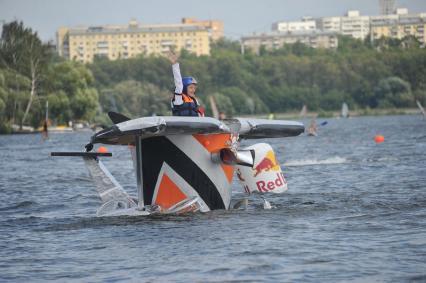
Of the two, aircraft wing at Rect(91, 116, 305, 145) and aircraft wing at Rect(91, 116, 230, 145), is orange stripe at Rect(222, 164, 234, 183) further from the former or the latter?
aircraft wing at Rect(91, 116, 230, 145)

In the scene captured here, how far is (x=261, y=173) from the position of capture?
74.1ft

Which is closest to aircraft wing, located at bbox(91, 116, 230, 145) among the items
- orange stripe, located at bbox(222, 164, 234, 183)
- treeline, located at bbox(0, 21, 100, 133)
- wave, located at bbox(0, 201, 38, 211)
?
orange stripe, located at bbox(222, 164, 234, 183)

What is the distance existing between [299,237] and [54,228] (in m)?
4.72

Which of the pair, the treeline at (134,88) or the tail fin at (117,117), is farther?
the treeline at (134,88)

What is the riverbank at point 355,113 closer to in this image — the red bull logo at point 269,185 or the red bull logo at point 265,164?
the red bull logo at point 269,185

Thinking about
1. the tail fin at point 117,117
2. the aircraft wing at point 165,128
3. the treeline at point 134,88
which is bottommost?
the treeline at point 134,88

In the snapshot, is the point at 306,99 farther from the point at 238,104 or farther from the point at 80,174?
the point at 80,174

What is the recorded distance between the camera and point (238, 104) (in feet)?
601

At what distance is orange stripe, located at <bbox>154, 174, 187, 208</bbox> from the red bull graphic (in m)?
2.56

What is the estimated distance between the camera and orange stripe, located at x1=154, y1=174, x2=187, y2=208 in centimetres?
2022

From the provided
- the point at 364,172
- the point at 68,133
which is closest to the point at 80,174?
the point at 364,172

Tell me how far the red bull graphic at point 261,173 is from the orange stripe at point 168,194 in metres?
2.56

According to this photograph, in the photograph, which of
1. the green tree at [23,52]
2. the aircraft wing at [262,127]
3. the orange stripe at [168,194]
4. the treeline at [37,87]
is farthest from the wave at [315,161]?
the green tree at [23,52]

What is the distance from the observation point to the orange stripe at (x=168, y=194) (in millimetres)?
20219
